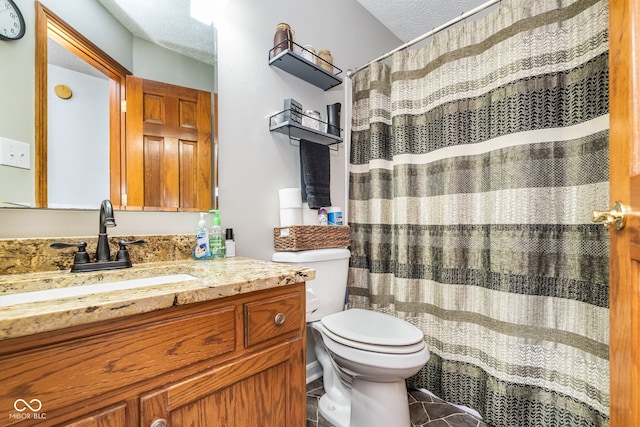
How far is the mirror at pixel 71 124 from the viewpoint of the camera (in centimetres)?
87

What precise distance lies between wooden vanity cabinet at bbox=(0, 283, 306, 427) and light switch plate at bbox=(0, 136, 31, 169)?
2.21 feet

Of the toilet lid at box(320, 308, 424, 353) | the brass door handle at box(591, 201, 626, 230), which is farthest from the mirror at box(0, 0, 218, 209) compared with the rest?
the brass door handle at box(591, 201, 626, 230)

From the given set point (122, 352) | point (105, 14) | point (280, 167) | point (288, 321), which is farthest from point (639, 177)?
point (105, 14)

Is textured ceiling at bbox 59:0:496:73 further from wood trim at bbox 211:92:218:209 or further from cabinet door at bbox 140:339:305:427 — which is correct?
cabinet door at bbox 140:339:305:427

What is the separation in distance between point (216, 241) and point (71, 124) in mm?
618

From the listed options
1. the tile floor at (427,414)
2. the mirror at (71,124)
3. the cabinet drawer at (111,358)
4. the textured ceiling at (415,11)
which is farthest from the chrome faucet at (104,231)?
the textured ceiling at (415,11)

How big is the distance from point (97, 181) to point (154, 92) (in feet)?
1.37

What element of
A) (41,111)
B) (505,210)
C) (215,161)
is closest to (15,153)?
(41,111)

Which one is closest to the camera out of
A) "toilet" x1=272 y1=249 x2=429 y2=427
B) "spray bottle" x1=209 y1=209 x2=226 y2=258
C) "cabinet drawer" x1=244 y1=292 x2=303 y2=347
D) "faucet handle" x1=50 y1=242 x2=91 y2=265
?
"cabinet drawer" x1=244 y1=292 x2=303 y2=347

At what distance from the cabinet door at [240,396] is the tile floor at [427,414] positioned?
1.94 feet

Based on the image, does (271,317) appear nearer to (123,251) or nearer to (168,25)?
(123,251)

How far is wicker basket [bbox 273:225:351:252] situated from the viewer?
1343 millimetres

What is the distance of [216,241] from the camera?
1.15 metres

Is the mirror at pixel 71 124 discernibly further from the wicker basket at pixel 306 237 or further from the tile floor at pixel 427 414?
the tile floor at pixel 427 414
